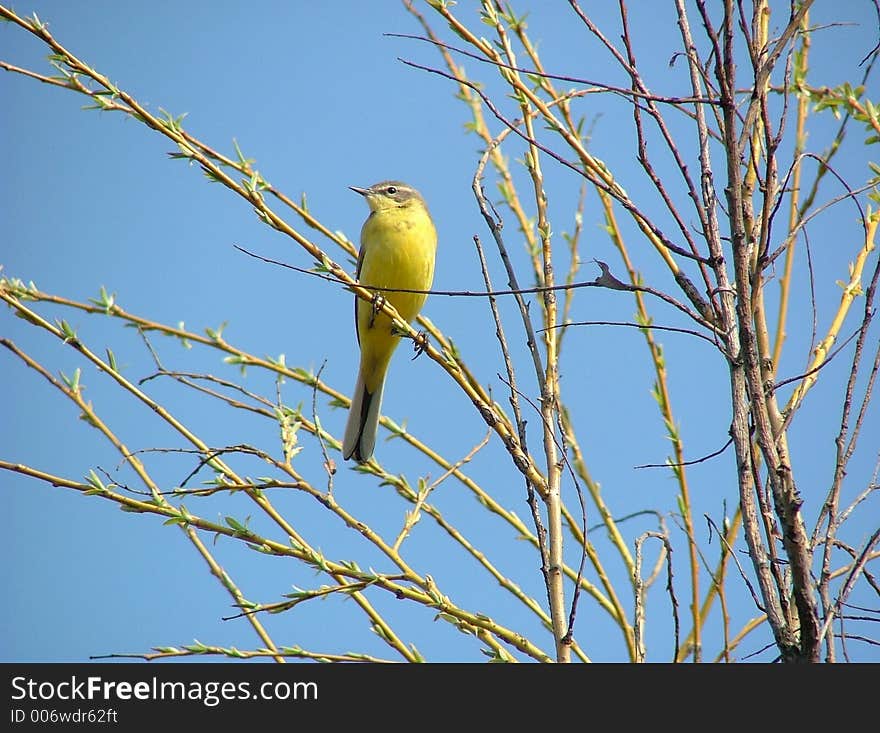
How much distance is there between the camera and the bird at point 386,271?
246 inches

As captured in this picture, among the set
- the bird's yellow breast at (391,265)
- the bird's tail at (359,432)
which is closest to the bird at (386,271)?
the bird's yellow breast at (391,265)

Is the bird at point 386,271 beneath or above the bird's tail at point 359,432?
above

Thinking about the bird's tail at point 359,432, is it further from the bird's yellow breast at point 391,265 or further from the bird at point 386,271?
the bird's yellow breast at point 391,265

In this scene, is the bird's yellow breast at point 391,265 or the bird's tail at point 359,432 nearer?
the bird's tail at point 359,432

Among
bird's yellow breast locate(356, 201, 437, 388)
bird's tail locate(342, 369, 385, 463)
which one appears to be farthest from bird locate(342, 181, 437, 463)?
bird's tail locate(342, 369, 385, 463)

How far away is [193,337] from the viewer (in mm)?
3934

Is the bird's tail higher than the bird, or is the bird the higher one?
the bird

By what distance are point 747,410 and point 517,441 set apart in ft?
3.28

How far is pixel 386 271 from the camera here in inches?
246

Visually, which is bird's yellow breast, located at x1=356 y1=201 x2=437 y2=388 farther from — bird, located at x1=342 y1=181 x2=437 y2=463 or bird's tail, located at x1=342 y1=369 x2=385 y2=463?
bird's tail, located at x1=342 y1=369 x2=385 y2=463

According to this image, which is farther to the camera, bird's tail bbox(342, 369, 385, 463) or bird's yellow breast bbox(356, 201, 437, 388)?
bird's yellow breast bbox(356, 201, 437, 388)

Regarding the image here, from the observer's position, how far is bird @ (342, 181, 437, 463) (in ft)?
20.5

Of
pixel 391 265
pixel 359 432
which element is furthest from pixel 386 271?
pixel 359 432
